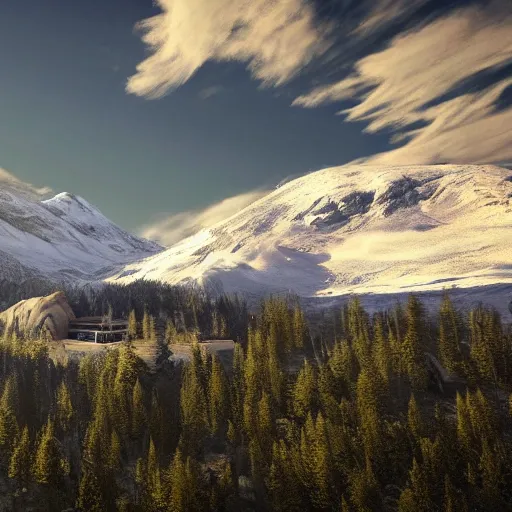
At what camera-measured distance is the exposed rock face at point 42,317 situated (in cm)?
15162

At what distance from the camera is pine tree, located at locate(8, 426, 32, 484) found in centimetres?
8488

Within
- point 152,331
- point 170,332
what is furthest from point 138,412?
point 170,332

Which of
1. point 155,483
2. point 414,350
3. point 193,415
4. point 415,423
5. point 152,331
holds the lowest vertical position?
point 155,483

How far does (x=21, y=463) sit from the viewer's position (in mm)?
85438

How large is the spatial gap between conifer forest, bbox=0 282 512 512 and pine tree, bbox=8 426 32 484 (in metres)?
0.22

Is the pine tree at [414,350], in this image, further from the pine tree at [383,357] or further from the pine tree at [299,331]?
the pine tree at [299,331]

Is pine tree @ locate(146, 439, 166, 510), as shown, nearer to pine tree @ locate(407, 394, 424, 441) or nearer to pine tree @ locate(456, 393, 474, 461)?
pine tree @ locate(407, 394, 424, 441)

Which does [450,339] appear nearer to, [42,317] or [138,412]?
[138,412]

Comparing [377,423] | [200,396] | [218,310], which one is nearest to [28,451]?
[200,396]

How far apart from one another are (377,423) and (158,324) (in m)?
96.5

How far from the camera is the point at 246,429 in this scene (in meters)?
94.6

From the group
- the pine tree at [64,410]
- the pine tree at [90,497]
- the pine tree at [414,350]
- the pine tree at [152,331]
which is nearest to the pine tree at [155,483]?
the pine tree at [90,497]

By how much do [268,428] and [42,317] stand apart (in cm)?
9528

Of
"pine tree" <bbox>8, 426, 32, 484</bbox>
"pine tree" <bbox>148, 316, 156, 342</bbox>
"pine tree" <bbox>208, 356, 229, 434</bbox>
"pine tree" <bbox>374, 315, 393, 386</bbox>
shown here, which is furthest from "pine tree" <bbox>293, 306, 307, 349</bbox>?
"pine tree" <bbox>8, 426, 32, 484</bbox>
